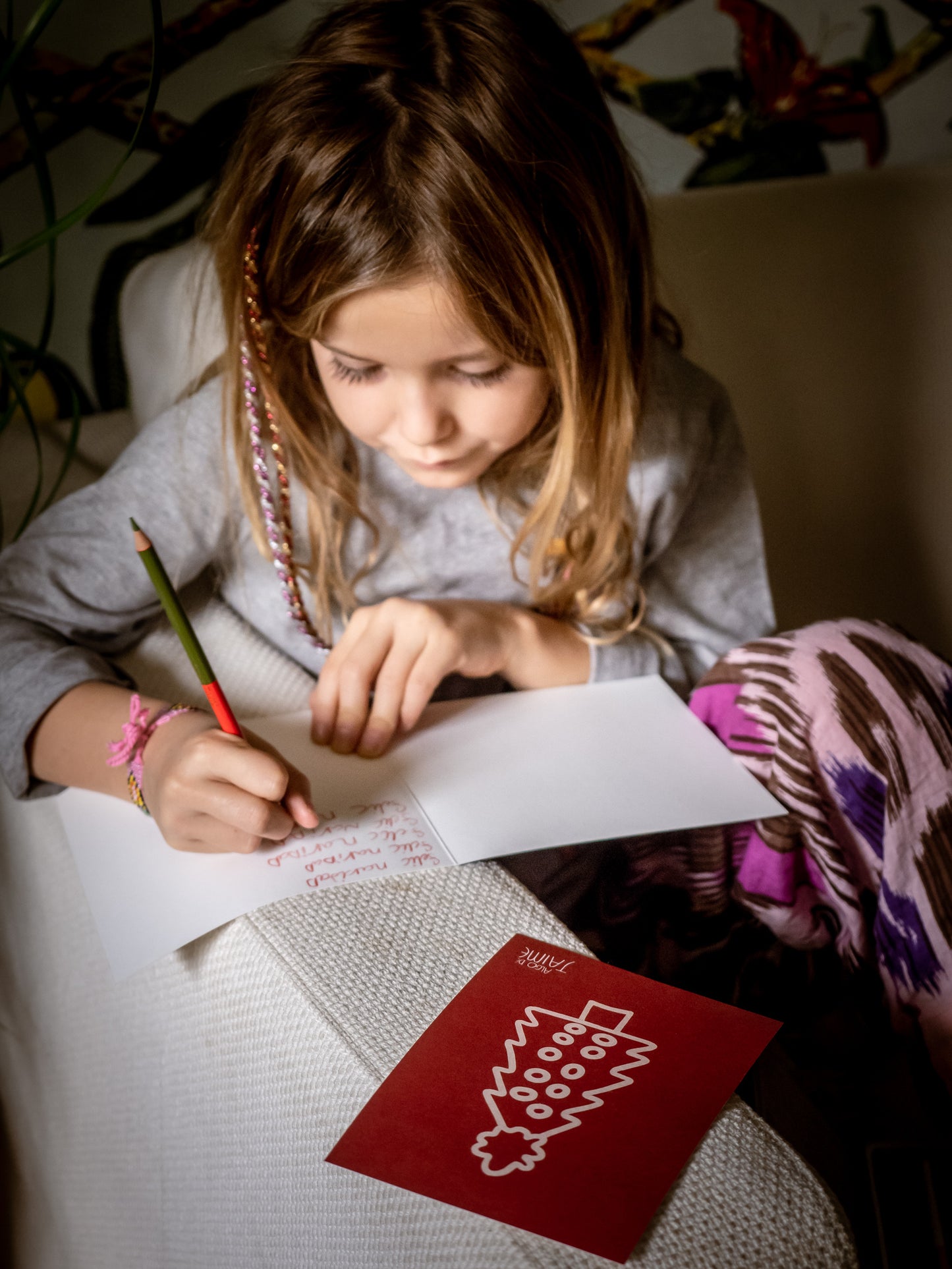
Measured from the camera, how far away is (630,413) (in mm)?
711

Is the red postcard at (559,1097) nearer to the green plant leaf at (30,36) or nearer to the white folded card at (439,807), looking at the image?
the white folded card at (439,807)

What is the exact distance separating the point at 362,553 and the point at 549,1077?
495 millimetres

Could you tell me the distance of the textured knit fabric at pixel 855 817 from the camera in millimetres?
564

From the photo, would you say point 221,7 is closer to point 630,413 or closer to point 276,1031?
point 630,413

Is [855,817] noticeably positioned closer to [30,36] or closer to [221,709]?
[221,709]

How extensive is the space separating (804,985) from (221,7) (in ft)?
3.62

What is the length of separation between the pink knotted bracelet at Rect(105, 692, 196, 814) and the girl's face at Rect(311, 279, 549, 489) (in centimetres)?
23

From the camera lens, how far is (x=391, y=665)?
67 cm

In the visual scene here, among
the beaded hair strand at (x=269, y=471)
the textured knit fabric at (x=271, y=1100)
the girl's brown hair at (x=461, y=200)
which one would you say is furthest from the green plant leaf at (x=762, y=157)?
the textured knit fabric at (x=271, y=1100)

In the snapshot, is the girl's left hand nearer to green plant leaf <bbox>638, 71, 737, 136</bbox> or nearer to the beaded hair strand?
the beaded hair strand

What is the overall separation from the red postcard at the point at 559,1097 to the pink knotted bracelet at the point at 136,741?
259 mm

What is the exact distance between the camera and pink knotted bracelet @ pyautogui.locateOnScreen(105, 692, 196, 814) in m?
0.61

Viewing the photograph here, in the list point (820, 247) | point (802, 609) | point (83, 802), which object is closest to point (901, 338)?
point (820, 247)

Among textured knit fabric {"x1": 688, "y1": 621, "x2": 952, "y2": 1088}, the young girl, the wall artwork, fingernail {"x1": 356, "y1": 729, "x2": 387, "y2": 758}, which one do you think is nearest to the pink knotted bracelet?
the young girl
